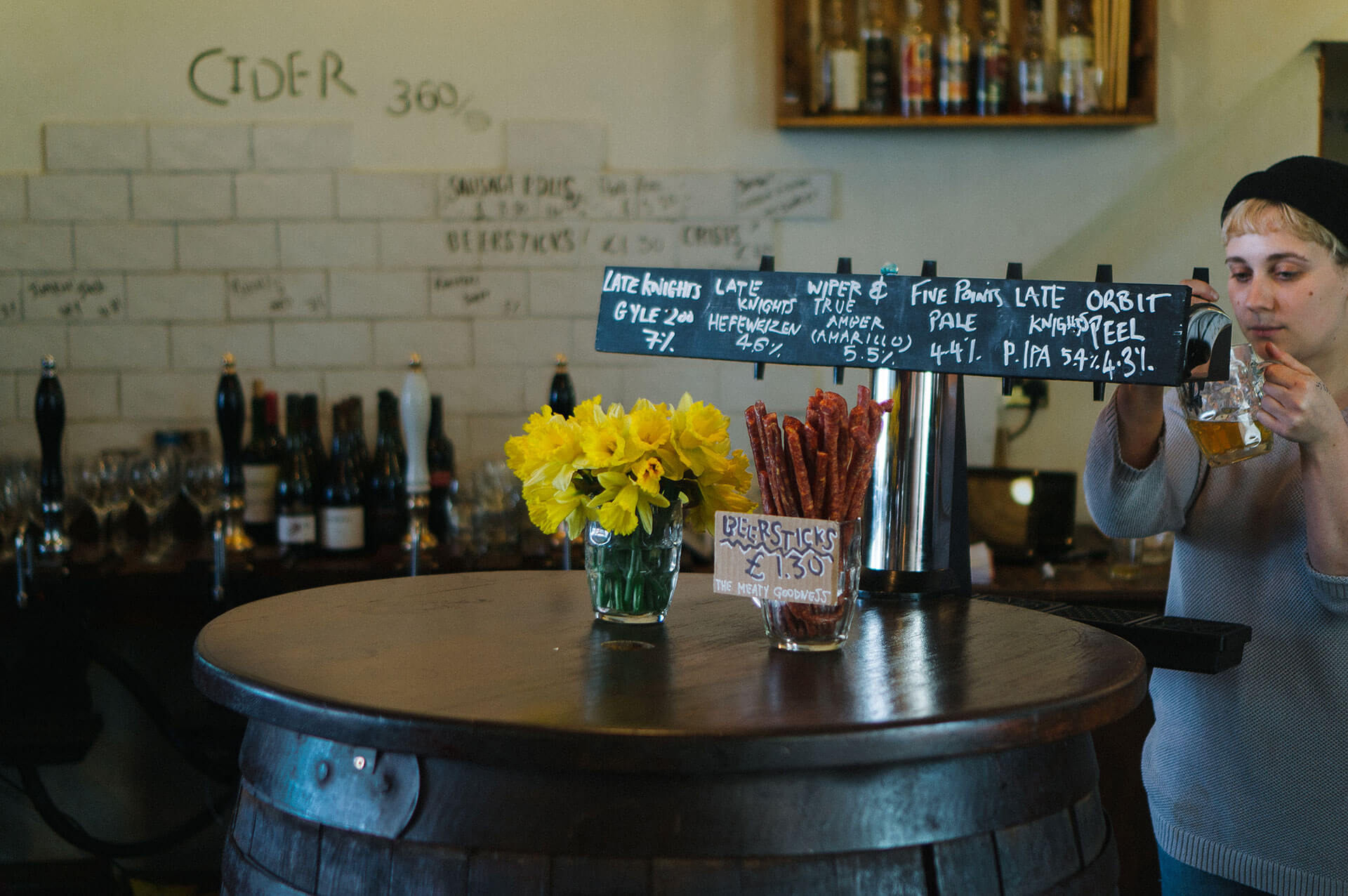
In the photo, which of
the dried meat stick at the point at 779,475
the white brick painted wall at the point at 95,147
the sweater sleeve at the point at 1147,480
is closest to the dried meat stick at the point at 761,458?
the dried meat stick at the point at 779,475

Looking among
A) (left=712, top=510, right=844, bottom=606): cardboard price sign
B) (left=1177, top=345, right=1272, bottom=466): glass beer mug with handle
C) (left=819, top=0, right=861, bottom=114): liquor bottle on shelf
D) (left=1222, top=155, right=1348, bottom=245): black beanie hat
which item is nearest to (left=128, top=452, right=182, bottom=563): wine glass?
(left=819, top=0, right=861, bottom=114): liquor bottle on shelf

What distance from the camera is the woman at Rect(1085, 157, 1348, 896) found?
142cm

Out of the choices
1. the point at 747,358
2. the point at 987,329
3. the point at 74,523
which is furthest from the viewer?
the point at 74,523

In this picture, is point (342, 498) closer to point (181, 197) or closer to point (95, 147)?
point (181, 197)

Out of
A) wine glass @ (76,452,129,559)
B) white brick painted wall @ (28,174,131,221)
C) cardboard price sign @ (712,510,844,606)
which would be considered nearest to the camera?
cardboard price sign @ (712,510,844,606)

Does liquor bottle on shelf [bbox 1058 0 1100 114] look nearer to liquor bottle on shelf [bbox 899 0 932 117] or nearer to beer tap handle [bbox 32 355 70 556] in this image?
liquor bottle on shelf [bbox 899 0 932 117]

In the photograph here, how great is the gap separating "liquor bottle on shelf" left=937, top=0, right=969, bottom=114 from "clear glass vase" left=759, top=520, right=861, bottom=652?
7.17 ft

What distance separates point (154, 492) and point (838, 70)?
200cm

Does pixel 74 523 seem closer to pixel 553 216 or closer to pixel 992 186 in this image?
pixel 553 216

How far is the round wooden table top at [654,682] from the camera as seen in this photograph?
0.92m

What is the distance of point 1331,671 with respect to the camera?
4.73 feet

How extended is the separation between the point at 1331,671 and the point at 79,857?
118 inches

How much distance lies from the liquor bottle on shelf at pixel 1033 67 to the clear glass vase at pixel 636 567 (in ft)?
7.35

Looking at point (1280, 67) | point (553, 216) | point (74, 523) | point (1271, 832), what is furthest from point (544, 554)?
point (1280, 67)
